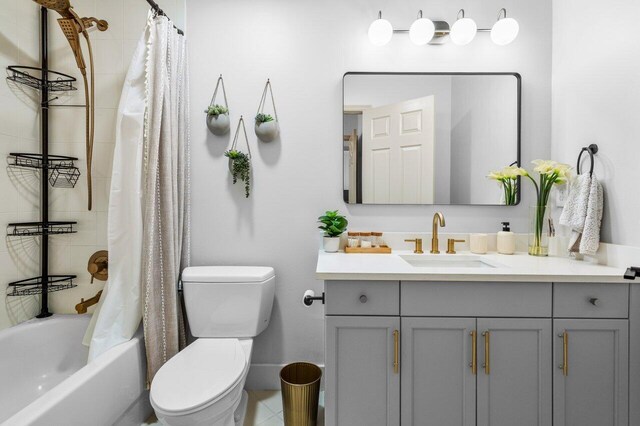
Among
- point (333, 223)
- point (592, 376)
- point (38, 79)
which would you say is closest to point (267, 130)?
point (333, 223)

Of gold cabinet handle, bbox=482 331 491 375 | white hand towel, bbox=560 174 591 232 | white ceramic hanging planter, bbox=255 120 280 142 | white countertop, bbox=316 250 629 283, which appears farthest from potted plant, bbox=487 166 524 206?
white ceramic hanging planter, bbox=255 120 280 142

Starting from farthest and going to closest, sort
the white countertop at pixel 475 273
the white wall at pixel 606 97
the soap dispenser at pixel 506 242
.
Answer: the soap dispenser at pixel 506 242
the white wall at pixel 606 97
the white countertop at pixel 475 273

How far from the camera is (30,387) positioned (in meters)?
1.64

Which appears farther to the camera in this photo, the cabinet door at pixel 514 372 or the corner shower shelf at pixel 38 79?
the corner shower shelf at pixel 38 79

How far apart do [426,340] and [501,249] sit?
2.74 ft

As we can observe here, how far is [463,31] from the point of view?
177cm

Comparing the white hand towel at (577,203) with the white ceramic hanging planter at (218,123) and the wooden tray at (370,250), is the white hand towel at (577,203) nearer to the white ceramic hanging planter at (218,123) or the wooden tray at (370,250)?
the wooden tray at (370,250)

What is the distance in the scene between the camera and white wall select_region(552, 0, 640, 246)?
136cm

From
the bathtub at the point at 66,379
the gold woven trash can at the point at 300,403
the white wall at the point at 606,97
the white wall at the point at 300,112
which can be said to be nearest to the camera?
the bathtub at the point at 66,379

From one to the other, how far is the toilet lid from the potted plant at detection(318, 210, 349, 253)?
68 cm

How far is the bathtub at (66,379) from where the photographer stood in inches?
43.0

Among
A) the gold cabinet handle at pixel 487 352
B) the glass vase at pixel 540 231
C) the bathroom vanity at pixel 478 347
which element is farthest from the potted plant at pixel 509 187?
the gold cabinet handle at pixel 487 352

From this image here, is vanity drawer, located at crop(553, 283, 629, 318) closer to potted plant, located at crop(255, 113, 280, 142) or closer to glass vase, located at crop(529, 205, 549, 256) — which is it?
glass vase, located at crop(529, 205, 549, 256)

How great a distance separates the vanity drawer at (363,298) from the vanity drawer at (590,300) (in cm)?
61
